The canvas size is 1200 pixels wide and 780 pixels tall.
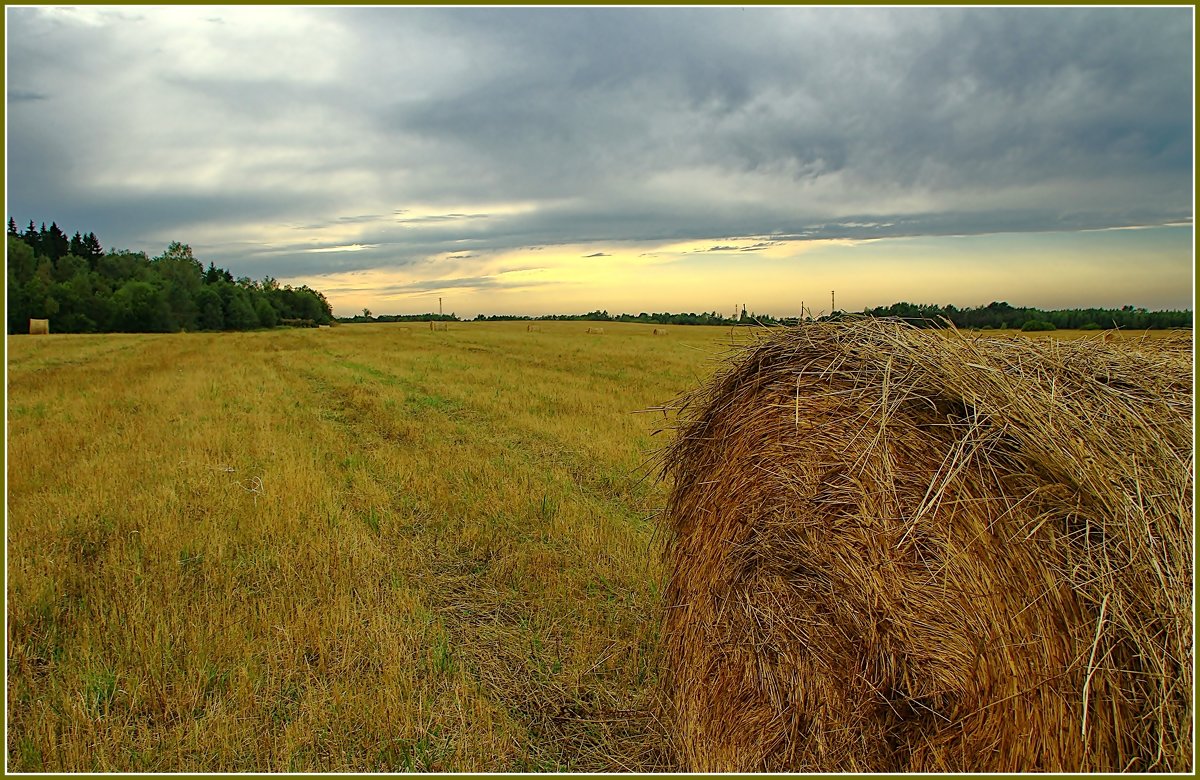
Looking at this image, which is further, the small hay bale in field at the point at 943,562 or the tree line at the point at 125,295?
the tree line at the point at 125,295

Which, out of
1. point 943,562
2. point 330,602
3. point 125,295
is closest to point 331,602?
point 330,602

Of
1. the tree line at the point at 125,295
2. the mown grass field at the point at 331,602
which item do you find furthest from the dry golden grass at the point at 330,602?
the tree line at the point at 125,295

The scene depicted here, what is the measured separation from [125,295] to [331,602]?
94987mm

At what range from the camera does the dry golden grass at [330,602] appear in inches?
148

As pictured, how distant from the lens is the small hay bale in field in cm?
270

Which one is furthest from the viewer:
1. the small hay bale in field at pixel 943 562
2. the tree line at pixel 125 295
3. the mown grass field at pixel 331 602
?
the tree line at pixel 125 295

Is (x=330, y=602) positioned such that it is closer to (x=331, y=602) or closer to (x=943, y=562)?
(x=331, y=602)

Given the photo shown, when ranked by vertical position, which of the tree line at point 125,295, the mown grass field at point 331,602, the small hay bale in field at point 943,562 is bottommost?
the mown grass field at point 331,602

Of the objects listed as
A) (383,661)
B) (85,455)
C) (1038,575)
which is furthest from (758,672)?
(85,455)

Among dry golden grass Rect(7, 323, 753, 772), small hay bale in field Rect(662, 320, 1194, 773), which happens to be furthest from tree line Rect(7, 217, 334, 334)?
small hay bale in field Rect(662, 320, 1194, 773)

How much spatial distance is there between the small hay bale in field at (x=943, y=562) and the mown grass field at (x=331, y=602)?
83 centimetres

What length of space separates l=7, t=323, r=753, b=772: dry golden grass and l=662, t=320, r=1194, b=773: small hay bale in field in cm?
86

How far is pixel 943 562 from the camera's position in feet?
10.2

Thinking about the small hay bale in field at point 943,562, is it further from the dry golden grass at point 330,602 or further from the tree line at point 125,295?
the tree line at point 125,295
